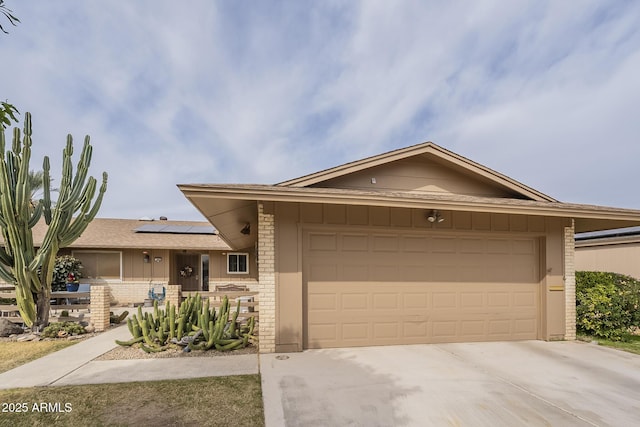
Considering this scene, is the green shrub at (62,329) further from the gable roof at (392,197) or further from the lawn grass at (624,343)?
the lawn grass at (624,343)

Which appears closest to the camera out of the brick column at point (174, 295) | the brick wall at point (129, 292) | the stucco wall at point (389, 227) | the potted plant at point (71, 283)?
the stucco wall at point (389, 227)

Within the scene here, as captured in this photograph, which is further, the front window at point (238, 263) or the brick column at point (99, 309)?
the front window at point (238, 263)

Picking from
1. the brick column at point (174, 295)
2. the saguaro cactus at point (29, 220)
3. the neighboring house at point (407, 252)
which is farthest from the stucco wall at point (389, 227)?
the saguaro cactus at point (29, 220)

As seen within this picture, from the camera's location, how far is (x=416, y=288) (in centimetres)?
745

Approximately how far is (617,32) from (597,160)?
76.5 feet

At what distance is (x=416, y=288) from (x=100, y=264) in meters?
15.4

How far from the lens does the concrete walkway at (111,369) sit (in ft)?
16.9

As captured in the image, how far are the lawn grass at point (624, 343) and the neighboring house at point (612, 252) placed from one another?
4.93 m

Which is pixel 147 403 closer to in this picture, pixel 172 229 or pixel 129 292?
pixel 129 292

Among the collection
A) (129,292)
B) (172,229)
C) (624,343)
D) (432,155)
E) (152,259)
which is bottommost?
(129,292)

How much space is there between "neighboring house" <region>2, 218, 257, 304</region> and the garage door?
10480mm

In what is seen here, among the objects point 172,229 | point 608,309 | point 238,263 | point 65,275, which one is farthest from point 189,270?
point 608,309

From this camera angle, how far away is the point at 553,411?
414 cm

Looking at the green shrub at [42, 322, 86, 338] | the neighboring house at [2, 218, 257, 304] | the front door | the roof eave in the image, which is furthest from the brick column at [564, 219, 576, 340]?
the front door
